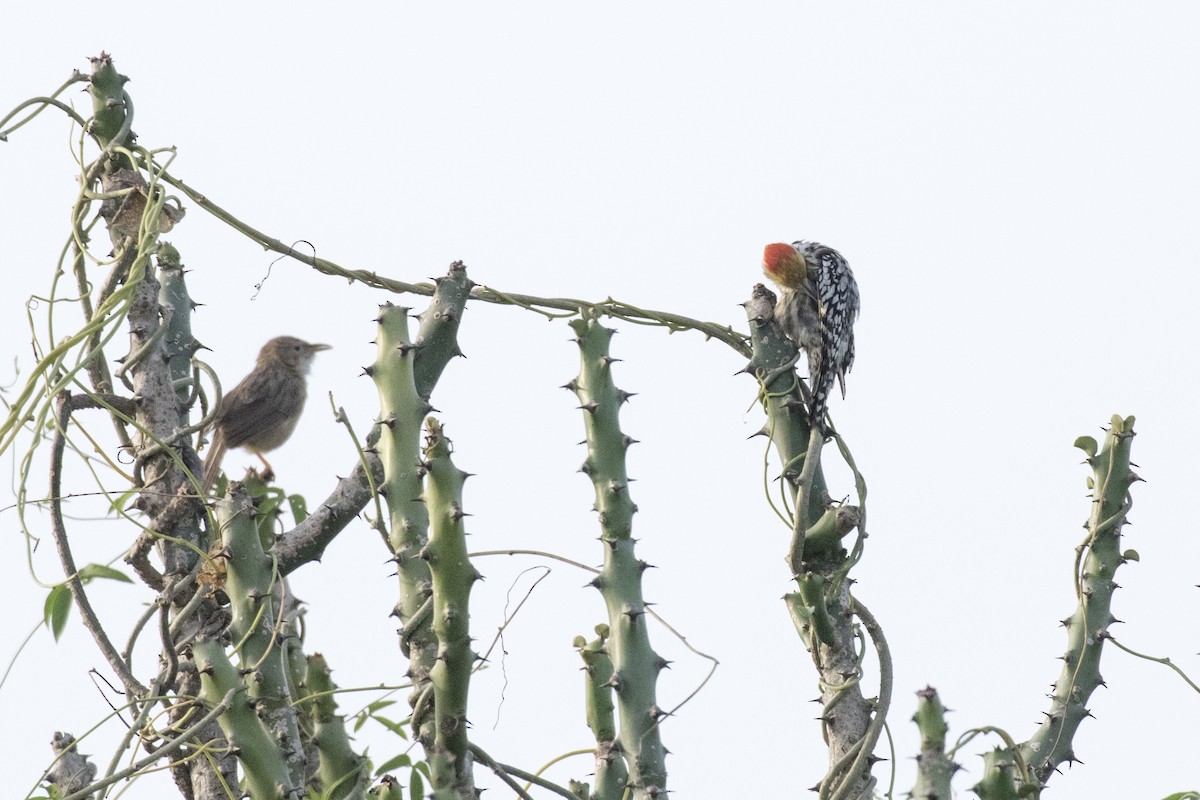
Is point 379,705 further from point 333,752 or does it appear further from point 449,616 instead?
point 449,616

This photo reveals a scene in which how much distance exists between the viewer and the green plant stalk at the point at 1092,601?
4234 mm

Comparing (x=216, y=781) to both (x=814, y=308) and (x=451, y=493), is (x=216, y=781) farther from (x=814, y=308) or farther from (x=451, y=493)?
(x=814, y=308)

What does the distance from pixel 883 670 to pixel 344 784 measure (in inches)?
60.4

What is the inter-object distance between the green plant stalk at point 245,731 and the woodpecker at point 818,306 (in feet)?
6.37

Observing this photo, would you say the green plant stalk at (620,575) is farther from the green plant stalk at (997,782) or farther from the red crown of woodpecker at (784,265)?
the red crown of woodpecker at (784,265)

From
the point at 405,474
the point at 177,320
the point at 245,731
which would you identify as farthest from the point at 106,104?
the point at 245,731

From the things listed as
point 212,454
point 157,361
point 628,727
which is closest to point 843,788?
point 628,727

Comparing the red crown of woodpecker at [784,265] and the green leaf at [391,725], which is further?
the red crown of woodpecker at [784,265]

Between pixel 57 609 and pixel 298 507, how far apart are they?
35.2 inches

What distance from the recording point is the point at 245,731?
3.32 metres

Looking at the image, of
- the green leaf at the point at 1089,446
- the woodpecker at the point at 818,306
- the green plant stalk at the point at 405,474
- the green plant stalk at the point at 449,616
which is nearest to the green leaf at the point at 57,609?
the green plant stalk at the point at 405,474

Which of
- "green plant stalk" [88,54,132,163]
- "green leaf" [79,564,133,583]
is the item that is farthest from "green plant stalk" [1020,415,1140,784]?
"green plant stalk" [88,54,132,163]

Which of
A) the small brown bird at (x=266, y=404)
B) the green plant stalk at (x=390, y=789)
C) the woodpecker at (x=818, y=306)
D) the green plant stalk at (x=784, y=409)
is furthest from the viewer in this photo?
the small brown bird at (x=266, y=404)

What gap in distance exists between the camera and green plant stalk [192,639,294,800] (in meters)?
3.30
